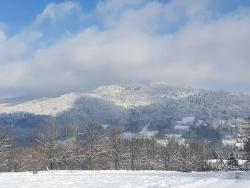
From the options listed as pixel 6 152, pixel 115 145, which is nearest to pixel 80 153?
pixel 115 145

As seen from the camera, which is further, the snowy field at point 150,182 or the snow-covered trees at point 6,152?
the snow-covered trees at point 6,152

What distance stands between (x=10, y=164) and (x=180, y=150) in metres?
53.5

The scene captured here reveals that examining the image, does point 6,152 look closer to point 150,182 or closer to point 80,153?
point 80,153

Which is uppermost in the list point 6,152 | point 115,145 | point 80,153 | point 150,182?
point 150,182

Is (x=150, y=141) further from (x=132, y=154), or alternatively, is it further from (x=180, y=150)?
(x=132, y=154)

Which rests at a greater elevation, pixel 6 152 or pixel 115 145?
pixel 115 145

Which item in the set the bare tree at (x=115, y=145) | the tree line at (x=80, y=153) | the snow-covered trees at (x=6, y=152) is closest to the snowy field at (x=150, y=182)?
the tree line at (x=80, y=153)

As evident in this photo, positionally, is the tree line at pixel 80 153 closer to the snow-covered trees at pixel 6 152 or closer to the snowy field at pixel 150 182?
the snow-covered trees at pixel 6 152

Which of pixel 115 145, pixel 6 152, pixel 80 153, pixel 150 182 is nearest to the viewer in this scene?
pixel 150 182

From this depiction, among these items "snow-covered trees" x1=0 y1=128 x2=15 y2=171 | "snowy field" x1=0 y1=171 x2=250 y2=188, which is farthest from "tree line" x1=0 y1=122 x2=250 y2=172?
"snowy field" x1=0 y1=171 x2=250 y2=188

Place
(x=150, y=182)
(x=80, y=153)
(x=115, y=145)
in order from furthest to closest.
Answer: (x=115, y=145)
(x=80, y=153)
(x=150, y=182)

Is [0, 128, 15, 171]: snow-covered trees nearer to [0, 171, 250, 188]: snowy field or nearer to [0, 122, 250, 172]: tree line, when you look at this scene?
[0, 122, 250, 172]: tree line

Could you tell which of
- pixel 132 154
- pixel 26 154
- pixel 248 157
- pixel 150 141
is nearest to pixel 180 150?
pixel 150 141

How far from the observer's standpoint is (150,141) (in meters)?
144
